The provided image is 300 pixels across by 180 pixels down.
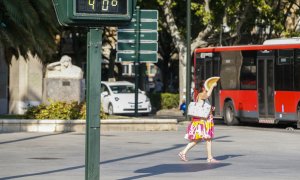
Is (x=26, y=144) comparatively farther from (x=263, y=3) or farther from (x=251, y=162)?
(x=263, y=3)

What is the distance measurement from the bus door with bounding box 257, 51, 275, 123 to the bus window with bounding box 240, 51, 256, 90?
1.13ft

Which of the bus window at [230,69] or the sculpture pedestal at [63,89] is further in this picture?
the bus window at [230,69]

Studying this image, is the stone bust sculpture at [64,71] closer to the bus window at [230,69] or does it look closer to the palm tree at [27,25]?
the palm tree at [27,25]

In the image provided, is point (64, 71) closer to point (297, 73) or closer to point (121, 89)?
point (297, 73)

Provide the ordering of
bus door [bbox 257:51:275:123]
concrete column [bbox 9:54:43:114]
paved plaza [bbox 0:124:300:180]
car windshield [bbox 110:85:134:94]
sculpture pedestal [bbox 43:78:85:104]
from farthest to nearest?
car windshield [bbox 110:85:134:94] → concrete column [bbox 9:54:43:114] → bus door [bbox 257:51:275:123] → sculpture pedestal [bbox 43:78:85:104] → paved plaza [bbox 0:124:300:180]

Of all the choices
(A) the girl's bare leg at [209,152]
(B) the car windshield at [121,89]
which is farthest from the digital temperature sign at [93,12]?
(B) the car windshield at [121,89]

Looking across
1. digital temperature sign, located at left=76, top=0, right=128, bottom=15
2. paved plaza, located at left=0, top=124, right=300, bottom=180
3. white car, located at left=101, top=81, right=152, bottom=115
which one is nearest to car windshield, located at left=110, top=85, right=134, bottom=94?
white car, located at left=101, top=81, right=152, bottom=115

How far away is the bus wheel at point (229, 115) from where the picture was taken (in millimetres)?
36438

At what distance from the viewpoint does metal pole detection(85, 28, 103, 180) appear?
1035 centimetres

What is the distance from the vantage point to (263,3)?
44.2m

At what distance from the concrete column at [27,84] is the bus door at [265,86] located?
9.79m

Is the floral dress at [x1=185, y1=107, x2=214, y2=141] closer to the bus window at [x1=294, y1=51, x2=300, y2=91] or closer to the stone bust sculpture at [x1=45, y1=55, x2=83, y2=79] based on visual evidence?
the stone bust sculpture at [x1=45, y1=55, x2=83, y2=79]

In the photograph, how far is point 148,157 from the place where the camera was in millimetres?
19719

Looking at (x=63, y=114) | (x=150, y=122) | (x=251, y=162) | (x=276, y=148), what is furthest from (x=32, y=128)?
(x=251, y=162)
